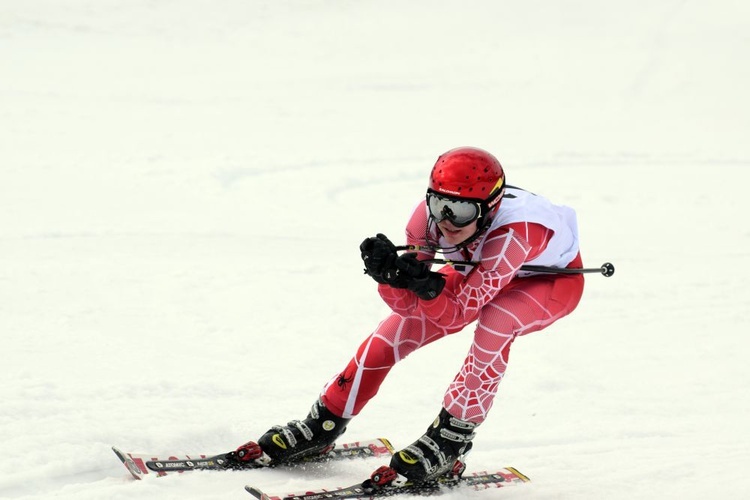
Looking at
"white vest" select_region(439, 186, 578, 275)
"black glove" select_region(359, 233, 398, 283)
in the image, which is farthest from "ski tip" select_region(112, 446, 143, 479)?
"white vest" select_region(439, 186, 578, 275)

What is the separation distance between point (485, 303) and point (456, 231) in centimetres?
32

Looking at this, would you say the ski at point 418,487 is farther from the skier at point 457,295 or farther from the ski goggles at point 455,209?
the ski goggles at point 455,209

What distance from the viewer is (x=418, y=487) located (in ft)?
14.4

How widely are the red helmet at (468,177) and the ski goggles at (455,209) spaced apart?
0.06 feet

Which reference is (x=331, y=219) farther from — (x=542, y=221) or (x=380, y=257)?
(x=380, y=257)

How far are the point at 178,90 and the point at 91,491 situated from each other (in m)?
9.76

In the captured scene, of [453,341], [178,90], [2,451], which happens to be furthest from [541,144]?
[2,451]

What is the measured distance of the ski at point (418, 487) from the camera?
164 inches

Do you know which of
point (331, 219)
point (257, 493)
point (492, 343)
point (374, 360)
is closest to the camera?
point (257, 493)

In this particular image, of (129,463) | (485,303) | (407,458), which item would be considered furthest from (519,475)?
(129,463)

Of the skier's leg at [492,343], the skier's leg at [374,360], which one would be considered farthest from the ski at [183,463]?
the skier's leg at [492,343]

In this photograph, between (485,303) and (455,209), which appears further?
(485,303)

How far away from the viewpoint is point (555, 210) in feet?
14.9

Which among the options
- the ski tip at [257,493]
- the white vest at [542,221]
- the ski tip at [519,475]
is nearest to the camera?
the ski tip at [257,493]
